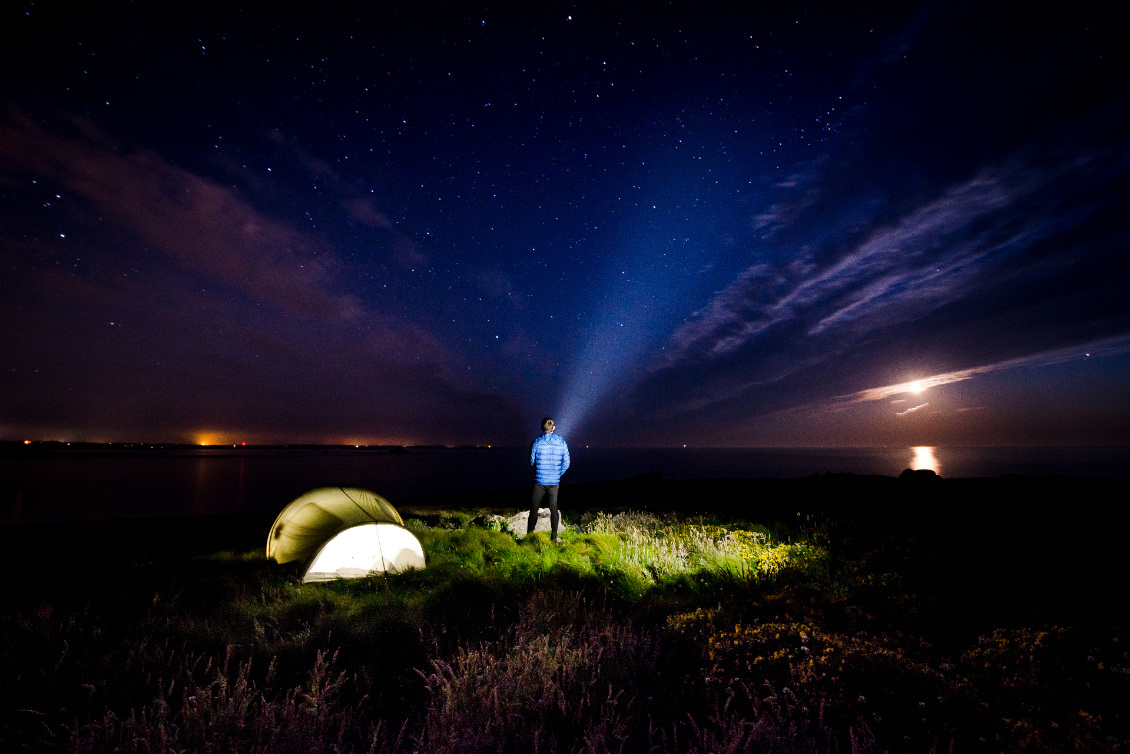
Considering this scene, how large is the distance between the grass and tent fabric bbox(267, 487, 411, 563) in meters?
1.19

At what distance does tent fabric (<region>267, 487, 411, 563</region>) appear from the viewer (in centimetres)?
931

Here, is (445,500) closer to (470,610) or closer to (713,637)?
(470,610)

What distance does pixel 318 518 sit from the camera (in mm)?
9539

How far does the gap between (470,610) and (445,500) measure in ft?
68.6

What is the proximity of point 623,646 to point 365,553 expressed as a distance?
19.2ft

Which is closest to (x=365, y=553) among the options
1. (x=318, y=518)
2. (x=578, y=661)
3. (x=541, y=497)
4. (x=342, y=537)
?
(x=342, y=537)

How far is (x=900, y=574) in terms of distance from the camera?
6.40 metres

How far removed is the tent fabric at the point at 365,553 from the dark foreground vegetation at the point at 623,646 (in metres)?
0.52

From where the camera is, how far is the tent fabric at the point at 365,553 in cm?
837

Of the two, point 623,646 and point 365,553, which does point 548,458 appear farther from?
point 623,646

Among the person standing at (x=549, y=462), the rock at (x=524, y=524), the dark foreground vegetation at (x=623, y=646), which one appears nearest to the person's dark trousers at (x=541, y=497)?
the person standing at (x=549, y=462)

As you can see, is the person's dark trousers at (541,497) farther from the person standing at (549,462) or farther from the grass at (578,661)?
the grass at (578,661)

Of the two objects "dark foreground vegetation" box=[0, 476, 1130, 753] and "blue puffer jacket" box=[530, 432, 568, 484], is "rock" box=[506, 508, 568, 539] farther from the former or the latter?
"dark foreground vegetation" box=[0, 476, 1130, 753]

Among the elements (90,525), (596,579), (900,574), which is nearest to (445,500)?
(90,525)
